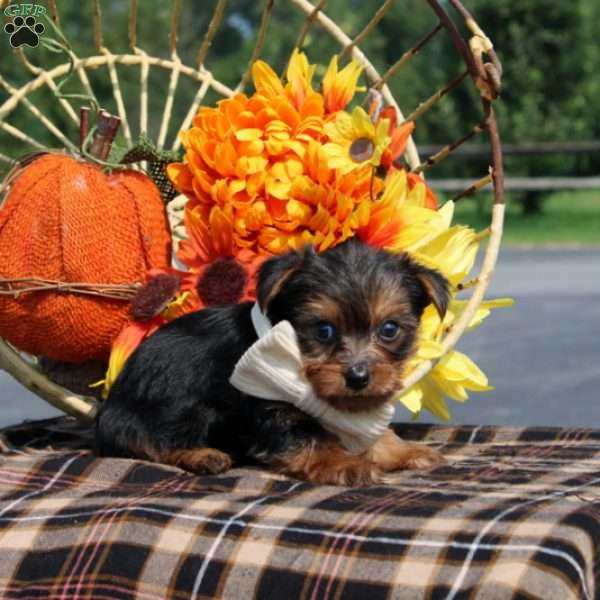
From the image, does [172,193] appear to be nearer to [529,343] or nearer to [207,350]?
[207,350]

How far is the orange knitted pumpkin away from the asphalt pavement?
2.96 m

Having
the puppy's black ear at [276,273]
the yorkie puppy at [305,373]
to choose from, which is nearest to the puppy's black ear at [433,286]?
the yorkie puppy at [305,373]

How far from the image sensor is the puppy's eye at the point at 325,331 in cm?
333

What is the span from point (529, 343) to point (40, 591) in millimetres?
6781

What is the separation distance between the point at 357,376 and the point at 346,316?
17 cm

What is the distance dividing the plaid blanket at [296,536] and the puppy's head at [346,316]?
10.6 inches

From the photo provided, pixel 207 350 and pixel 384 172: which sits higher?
pixel 384 172

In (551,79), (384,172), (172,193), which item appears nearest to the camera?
(384,172)

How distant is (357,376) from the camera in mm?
3227

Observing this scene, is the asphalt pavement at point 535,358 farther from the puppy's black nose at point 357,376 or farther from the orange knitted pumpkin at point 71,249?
the puppy's black nose at point 357,376

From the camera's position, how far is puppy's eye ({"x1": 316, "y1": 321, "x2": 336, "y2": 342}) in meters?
3.33

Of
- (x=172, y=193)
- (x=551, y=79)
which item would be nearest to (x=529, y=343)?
(x=172, y=193)

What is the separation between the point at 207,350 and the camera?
147 inches

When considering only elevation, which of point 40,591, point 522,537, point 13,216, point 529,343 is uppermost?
point 13,216
